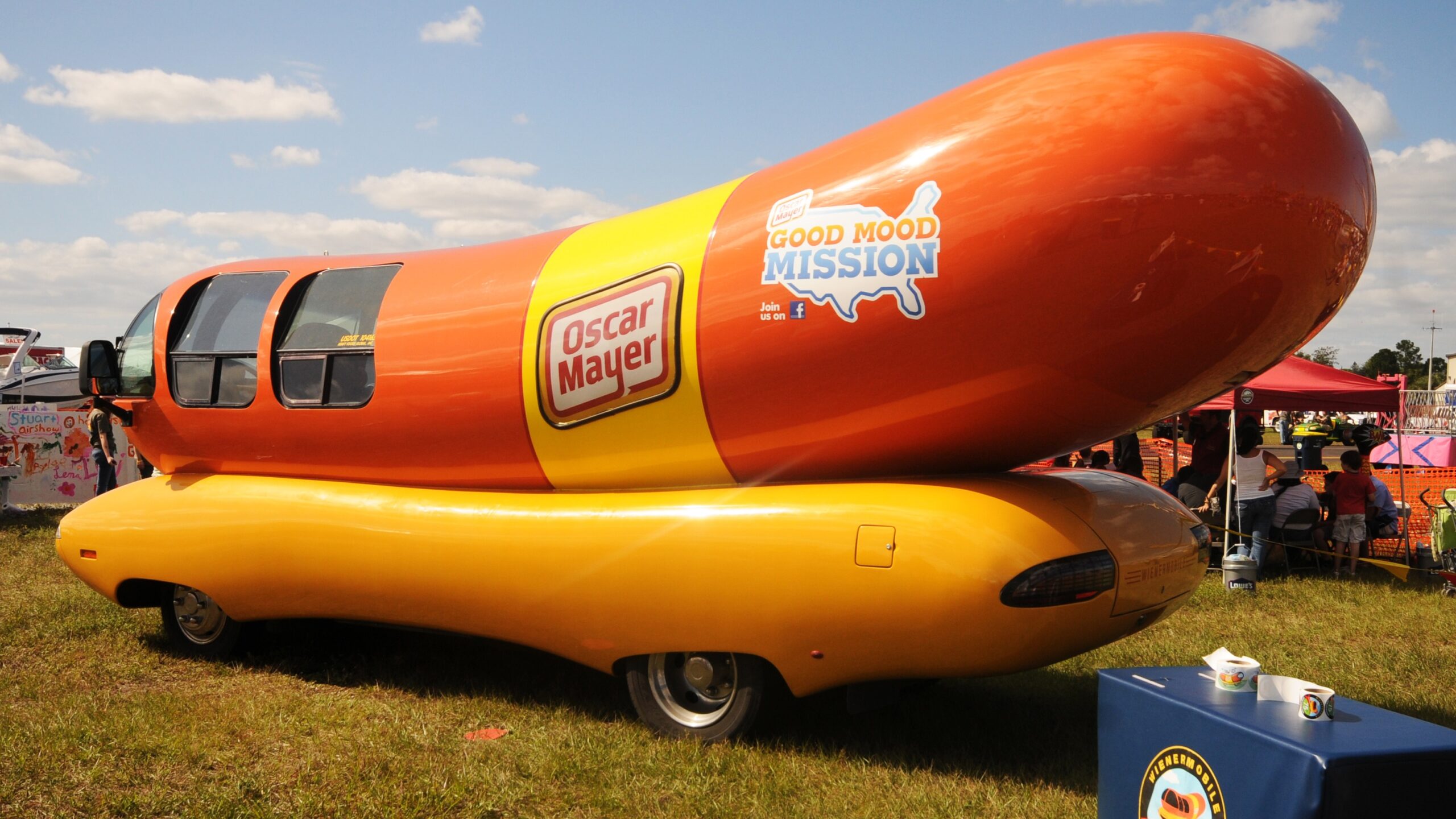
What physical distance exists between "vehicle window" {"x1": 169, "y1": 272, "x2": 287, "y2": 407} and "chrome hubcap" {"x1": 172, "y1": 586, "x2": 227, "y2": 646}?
128cm

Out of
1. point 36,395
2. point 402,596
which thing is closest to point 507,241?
point 402,596

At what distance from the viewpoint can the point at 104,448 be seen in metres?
13.7

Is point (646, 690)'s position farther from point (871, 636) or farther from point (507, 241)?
point (507, 241)

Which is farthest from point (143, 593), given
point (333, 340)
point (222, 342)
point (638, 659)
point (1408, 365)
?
point (1408, 365)

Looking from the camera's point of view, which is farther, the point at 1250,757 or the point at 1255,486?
the point at 1255,486

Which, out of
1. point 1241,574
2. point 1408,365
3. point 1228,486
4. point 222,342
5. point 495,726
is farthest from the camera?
point 1408,365

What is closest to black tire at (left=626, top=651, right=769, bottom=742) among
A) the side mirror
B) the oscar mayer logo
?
the oscar mayer logo

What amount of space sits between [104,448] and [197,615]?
800 cm

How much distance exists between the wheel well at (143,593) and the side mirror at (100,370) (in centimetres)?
129

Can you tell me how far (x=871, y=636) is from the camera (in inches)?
178

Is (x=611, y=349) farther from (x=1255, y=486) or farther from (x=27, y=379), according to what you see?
(x=27, y=379)

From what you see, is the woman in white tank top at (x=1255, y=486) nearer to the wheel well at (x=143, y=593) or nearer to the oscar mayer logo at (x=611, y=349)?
the oscar mayer logo at (x=611, y=349)

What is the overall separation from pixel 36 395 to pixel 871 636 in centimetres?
2550

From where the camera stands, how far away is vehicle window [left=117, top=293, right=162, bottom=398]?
279 inches
